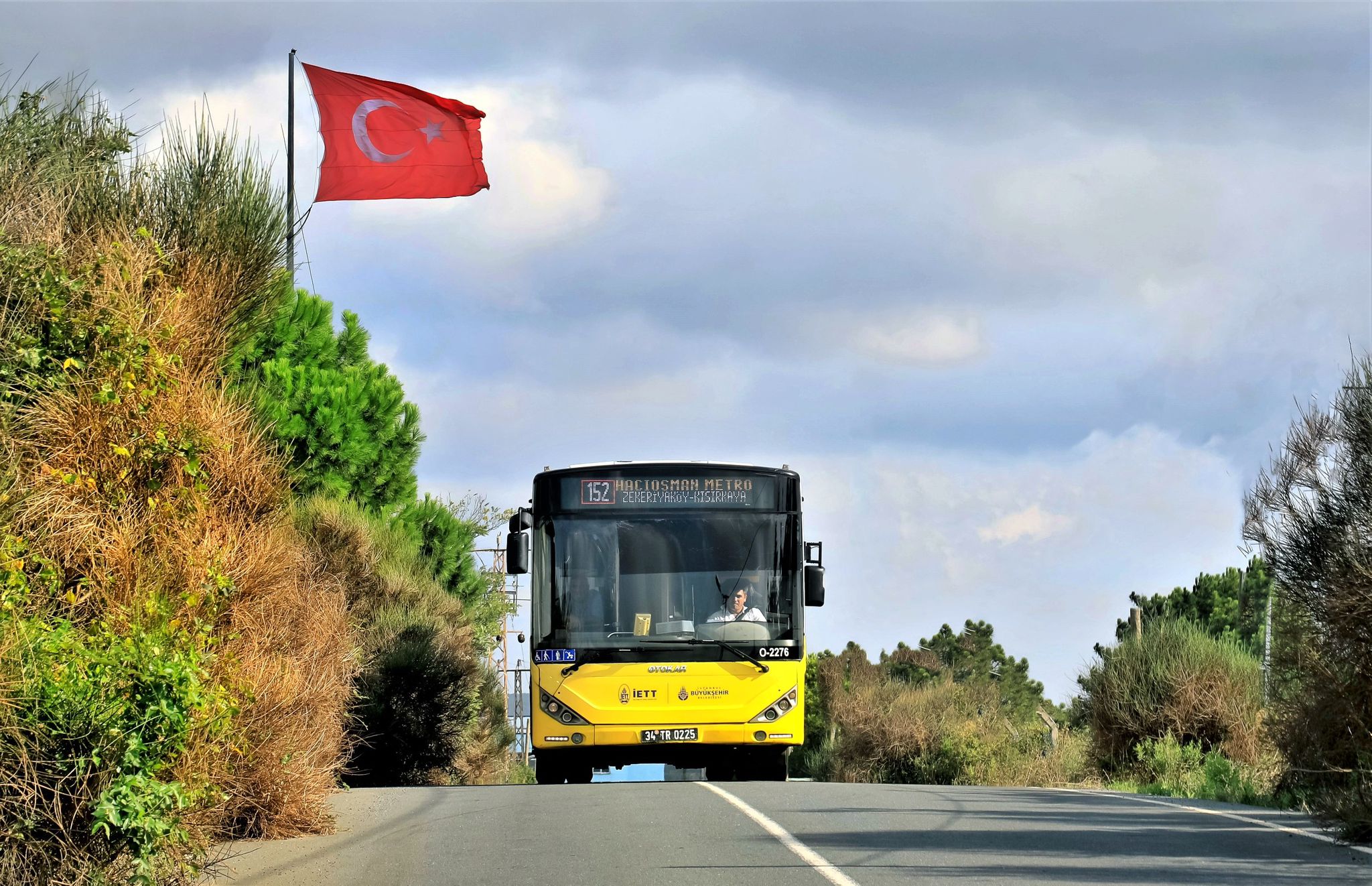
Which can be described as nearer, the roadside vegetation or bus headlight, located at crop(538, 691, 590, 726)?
the roadside vegetation

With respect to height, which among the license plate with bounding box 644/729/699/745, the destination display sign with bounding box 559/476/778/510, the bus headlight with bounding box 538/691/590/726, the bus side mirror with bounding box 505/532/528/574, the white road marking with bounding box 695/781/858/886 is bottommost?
the white road marking with bounding box 695/781/858/886

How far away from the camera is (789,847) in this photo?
11031 millimetres

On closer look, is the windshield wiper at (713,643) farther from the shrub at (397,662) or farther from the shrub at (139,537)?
the shrub at (397,662)

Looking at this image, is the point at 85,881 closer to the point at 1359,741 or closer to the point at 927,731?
the point at 1359,741

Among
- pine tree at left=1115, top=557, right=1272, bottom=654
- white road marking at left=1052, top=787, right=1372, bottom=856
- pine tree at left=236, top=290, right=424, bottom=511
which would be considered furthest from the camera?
pine tree at left=1115, top=557, right=1272, bottom=654

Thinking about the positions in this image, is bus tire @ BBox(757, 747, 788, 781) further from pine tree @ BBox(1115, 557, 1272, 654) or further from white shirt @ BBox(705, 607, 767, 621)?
pine tree @ BBox(1115, 557, 1272, 654)

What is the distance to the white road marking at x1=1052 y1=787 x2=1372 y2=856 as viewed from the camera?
1139 centimetres

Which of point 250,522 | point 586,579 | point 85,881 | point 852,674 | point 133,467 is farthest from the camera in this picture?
point 852,674

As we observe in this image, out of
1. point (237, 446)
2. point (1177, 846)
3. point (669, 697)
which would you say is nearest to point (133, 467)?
point (237, 446)

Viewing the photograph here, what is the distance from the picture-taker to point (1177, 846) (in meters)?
11.0

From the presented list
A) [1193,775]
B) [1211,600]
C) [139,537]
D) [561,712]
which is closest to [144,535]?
[139,537]

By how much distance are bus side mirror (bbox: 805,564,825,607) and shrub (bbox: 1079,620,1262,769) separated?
267 inches

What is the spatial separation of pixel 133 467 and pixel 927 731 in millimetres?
23548

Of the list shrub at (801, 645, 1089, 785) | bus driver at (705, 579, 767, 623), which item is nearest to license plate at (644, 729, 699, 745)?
bus driver at (705, 579, 767, 623)
